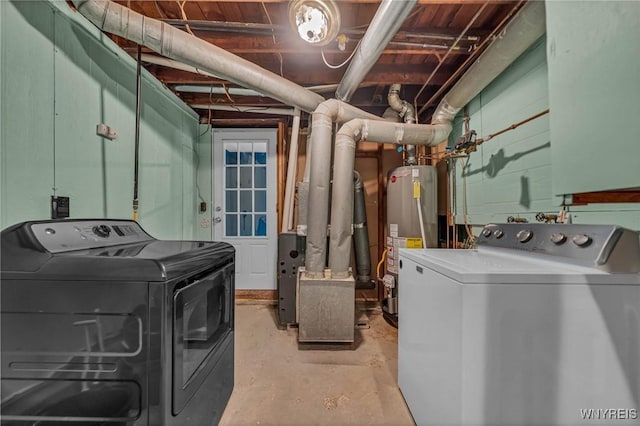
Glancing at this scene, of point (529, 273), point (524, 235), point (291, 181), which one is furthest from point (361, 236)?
point (529, 273)

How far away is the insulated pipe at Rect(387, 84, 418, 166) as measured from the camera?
Result: 2609 millimetres

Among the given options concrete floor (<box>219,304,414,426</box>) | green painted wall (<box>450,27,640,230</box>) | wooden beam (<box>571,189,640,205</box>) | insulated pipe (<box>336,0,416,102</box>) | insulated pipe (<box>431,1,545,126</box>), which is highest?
insulated pipe (<box>336,0,416,102</box>)

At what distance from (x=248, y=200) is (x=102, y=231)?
2206mm

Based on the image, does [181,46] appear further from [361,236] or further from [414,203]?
[361,236]

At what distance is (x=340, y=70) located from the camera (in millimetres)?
2420

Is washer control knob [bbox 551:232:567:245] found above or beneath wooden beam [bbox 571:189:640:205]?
beneath

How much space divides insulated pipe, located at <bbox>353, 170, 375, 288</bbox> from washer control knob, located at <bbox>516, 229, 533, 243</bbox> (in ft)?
6.26

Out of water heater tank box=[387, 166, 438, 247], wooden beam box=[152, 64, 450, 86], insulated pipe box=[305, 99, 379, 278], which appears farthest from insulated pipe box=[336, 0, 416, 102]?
water heater tank box=[387, 166, 438, 247]

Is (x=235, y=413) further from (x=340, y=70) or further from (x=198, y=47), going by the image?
(x=340, y=70)

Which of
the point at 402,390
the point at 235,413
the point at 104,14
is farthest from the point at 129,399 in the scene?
the point at 104,14

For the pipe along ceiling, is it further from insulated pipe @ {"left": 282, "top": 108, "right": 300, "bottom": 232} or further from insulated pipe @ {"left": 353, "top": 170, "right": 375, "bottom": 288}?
insulated pipe @ {"left": 353, "top": 170, "right": 375, "bottom": 288}

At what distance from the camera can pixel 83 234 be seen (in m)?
1.06

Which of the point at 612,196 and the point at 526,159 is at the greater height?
the point at 526,159

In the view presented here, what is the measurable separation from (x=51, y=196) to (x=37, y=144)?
256mm
